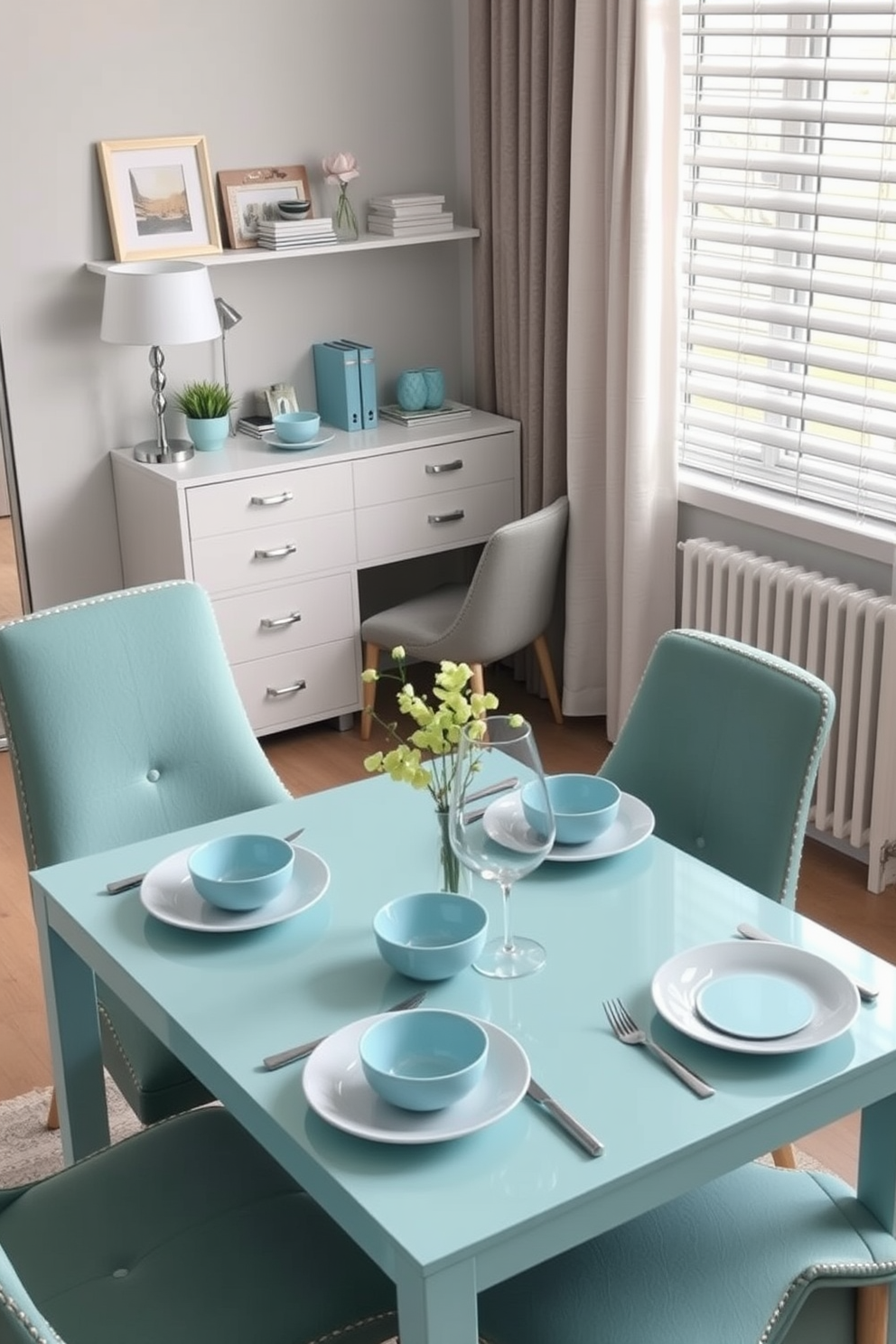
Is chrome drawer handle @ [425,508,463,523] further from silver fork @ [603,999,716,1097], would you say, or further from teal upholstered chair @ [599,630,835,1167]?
silver fork @ [603,999,716,1097]

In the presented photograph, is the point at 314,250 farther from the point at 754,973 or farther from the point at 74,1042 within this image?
the point at 754,973

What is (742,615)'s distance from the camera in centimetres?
396

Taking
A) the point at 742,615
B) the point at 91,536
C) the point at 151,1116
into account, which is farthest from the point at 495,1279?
the point at 91,536

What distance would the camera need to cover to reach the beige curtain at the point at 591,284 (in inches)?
158

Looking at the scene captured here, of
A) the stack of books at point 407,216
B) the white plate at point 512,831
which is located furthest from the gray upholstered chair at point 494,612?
the white plate at point 512,831

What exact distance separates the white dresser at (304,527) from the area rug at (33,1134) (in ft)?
5.19

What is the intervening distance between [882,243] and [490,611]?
4.44ft

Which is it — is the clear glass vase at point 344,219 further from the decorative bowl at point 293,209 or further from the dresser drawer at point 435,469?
the dresser drawer at point 435,469

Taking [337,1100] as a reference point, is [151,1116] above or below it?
below

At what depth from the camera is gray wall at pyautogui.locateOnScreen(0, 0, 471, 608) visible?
4203 mm

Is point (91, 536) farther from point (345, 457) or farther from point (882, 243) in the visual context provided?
point (882, 243)

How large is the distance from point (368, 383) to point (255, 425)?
1.16 ft

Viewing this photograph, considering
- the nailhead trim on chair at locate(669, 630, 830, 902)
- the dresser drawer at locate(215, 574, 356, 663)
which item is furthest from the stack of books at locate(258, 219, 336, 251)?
the nailhead trim on chair at locate(669, 630, 830, 902)

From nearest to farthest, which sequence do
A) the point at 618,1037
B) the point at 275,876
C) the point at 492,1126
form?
the point at 492,1126, the point at 618,1037, the point at 275,876
